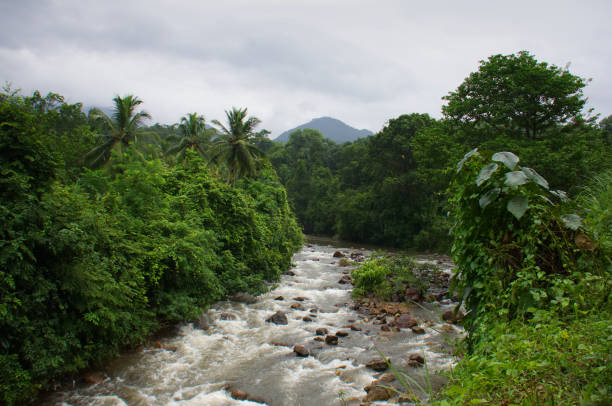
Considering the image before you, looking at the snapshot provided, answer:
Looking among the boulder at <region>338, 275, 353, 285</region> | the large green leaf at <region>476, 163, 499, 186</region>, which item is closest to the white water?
the large green leaf at <region>476, 163, 499, 186</region>

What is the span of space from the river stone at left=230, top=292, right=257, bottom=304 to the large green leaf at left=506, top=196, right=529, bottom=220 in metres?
9.07

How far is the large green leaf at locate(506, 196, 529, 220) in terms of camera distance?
280cm

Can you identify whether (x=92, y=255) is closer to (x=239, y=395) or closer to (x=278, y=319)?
(x=239, y=395)

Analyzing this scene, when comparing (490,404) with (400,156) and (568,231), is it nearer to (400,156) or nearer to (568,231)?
(568,231)

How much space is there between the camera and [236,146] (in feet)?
88.9

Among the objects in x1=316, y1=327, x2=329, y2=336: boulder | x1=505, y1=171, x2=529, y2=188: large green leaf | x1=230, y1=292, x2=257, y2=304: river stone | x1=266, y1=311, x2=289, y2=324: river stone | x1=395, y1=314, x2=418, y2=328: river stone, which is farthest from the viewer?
x1=230, y1=292, x2=257, y2=304: river stone

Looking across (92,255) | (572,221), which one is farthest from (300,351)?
(572,221)

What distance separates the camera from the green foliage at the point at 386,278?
11.8 m

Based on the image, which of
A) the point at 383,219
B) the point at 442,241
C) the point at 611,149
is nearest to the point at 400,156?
the point at 383,219

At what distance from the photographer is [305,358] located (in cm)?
716

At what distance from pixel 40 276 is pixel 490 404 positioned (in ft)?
18.1

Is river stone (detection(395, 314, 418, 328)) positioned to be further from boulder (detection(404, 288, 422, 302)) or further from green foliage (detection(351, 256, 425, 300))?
green foliage (detection(351, 256, 425, 300))

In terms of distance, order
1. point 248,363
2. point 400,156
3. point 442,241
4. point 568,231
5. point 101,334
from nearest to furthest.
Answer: point 568,231 < point 101,334 < point 248,363 < point 442,241 < point 400,156

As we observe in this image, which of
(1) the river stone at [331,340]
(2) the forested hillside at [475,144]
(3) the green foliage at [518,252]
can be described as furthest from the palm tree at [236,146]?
(3) the green foliage at [518,252]
